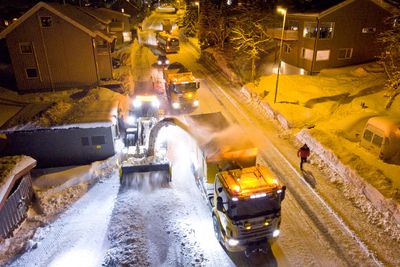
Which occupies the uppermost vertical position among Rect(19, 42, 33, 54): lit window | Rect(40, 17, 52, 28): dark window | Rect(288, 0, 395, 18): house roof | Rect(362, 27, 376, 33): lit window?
Rect(288, 0, 395, 18): house roof

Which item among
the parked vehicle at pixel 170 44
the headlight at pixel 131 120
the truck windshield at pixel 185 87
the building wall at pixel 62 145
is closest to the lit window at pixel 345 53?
the truck windshield at pixel 185 87

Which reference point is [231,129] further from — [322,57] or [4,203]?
[322,57]

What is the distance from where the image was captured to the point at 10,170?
13805mm

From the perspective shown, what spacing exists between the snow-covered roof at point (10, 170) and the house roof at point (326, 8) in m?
28.7

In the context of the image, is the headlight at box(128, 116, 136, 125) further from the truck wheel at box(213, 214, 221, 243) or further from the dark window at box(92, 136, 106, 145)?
the truck wheel at box(213, 214, 221, 243)

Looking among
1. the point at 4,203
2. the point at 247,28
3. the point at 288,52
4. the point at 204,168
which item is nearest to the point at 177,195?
the point at 204,168

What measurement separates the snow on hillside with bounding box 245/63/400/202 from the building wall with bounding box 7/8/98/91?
54.6 ft

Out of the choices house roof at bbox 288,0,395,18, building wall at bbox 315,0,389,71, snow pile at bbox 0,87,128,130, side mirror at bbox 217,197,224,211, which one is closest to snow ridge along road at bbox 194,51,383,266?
side mirror at bbox 217,197,224,211

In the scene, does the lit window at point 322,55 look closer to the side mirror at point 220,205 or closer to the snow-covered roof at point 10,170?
the side mirror at point 220,205

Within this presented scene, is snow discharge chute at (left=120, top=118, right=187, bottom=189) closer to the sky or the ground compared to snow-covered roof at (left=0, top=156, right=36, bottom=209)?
closer to the ground

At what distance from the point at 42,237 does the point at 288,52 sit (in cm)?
3248

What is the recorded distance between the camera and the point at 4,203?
12656 millimetres

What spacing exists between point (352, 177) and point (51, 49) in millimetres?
28392

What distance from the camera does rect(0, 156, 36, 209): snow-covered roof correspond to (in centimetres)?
1281
